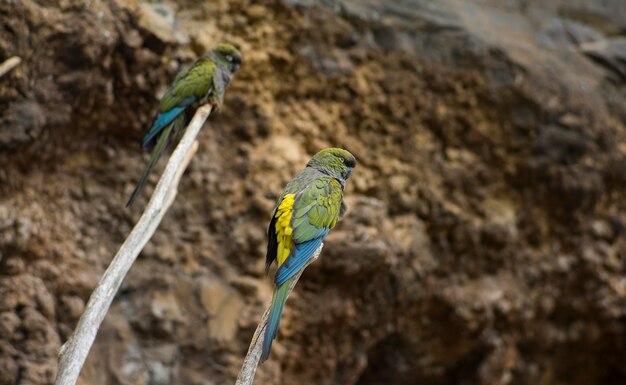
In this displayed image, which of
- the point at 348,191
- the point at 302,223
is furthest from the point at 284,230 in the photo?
the point at 348,191

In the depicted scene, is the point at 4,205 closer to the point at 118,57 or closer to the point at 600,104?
the point at 118,57

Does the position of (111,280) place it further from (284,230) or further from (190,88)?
(190,88)

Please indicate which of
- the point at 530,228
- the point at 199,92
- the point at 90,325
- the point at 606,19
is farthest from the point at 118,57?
the point at 606,19

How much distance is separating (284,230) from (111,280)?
0.74 meters

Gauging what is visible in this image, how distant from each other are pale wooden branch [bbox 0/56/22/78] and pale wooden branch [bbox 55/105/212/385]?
3.28 ft

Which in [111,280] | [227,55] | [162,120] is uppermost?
[227,55]

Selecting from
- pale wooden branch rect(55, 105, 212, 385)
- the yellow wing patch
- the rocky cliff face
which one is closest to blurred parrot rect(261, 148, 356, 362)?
the yellow wing patch

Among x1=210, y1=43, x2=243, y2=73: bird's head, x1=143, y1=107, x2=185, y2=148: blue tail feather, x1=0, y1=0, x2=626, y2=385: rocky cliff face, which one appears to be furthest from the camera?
x1=0, y1=0, x2=626, y2=385: rocky cliff face

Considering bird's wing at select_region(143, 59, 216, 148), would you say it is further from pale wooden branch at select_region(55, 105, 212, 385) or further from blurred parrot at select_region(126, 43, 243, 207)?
pale wooden branch at select_region(55, 105, 212, 385)

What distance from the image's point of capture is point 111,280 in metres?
2.96

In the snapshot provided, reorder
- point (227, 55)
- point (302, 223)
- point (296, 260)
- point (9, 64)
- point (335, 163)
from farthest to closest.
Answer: point (227, 55) < point (9, 64) < point (335, 163) < point (302, 223) < point (296, 260)

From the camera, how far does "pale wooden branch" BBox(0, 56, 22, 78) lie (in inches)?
138

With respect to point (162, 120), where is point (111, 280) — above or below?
below

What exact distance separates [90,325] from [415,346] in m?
2.78
